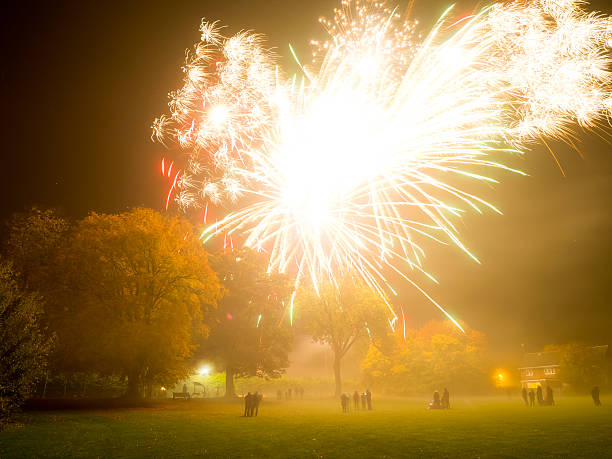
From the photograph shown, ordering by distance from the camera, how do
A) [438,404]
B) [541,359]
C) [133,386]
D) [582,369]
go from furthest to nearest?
[541,359], [582,369], [133,386], [438,404]

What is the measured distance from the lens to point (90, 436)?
48.2 ft

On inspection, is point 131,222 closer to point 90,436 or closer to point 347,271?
point 90,436

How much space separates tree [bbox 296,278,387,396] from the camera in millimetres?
52812

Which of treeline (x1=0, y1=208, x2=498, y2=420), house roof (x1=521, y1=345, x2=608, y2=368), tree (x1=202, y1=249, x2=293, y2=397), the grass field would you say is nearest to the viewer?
the grass field

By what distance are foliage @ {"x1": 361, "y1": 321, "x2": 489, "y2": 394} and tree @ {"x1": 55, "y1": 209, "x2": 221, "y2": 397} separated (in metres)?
36.1

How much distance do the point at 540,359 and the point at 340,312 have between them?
6254cm

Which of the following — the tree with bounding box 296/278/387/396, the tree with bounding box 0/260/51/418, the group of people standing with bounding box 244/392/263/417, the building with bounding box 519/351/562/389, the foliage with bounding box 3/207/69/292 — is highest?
the foliage with bounding box 3/207/69/292

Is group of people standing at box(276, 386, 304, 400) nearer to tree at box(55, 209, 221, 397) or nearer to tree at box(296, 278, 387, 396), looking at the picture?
tree at box(296, 278, 387, 396)

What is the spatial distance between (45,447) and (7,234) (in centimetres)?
3011

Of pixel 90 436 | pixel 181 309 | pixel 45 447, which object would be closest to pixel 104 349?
pixel 181 309

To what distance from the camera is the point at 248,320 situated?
44.9 meters

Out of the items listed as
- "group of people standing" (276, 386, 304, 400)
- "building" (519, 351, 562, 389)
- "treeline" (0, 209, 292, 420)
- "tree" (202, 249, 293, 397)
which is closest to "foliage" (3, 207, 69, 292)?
"treeline" (0, 209, 292, 420)

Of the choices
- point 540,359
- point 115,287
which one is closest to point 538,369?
point 540,359

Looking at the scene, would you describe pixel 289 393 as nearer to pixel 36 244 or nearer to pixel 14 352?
pixel 36 244
